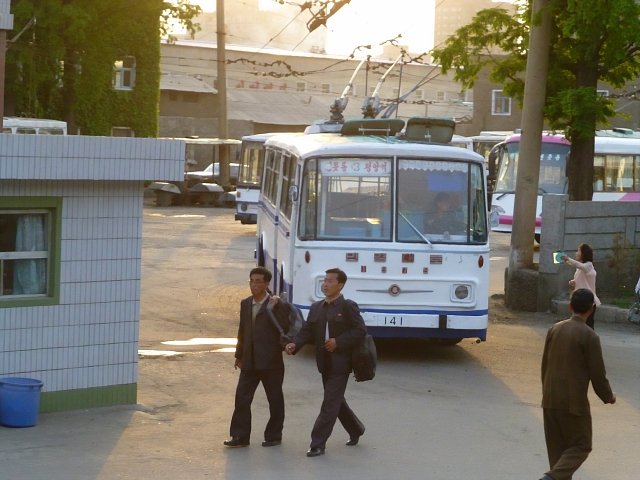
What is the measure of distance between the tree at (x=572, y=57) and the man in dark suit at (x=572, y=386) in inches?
456

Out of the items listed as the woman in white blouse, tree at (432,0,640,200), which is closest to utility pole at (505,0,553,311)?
tree at (432,0,640,200)

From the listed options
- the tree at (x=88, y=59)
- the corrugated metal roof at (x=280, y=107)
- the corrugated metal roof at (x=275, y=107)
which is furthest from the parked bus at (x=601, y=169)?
the corrugated metal roof at (x=275, y=107)

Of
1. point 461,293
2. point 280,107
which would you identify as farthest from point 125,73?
point 461,293

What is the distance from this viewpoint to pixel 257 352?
33.9 ft

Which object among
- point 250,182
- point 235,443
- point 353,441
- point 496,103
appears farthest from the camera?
point 496,103

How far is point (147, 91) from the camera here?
54.9m

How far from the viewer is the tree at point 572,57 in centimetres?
1964

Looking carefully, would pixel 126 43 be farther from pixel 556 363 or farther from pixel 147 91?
pixel 556 363

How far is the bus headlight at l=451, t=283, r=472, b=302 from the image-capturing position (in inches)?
596

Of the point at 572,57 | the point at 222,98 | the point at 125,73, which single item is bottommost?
the point at 572,57

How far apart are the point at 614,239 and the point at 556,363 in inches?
529

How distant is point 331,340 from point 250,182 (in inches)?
981

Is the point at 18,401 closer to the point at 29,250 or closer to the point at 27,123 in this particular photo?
the point at 29,250

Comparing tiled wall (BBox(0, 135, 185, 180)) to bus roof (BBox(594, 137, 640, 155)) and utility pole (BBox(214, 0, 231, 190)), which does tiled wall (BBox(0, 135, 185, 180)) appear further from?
utility pole (BBox(214, 0, 231, 190))
